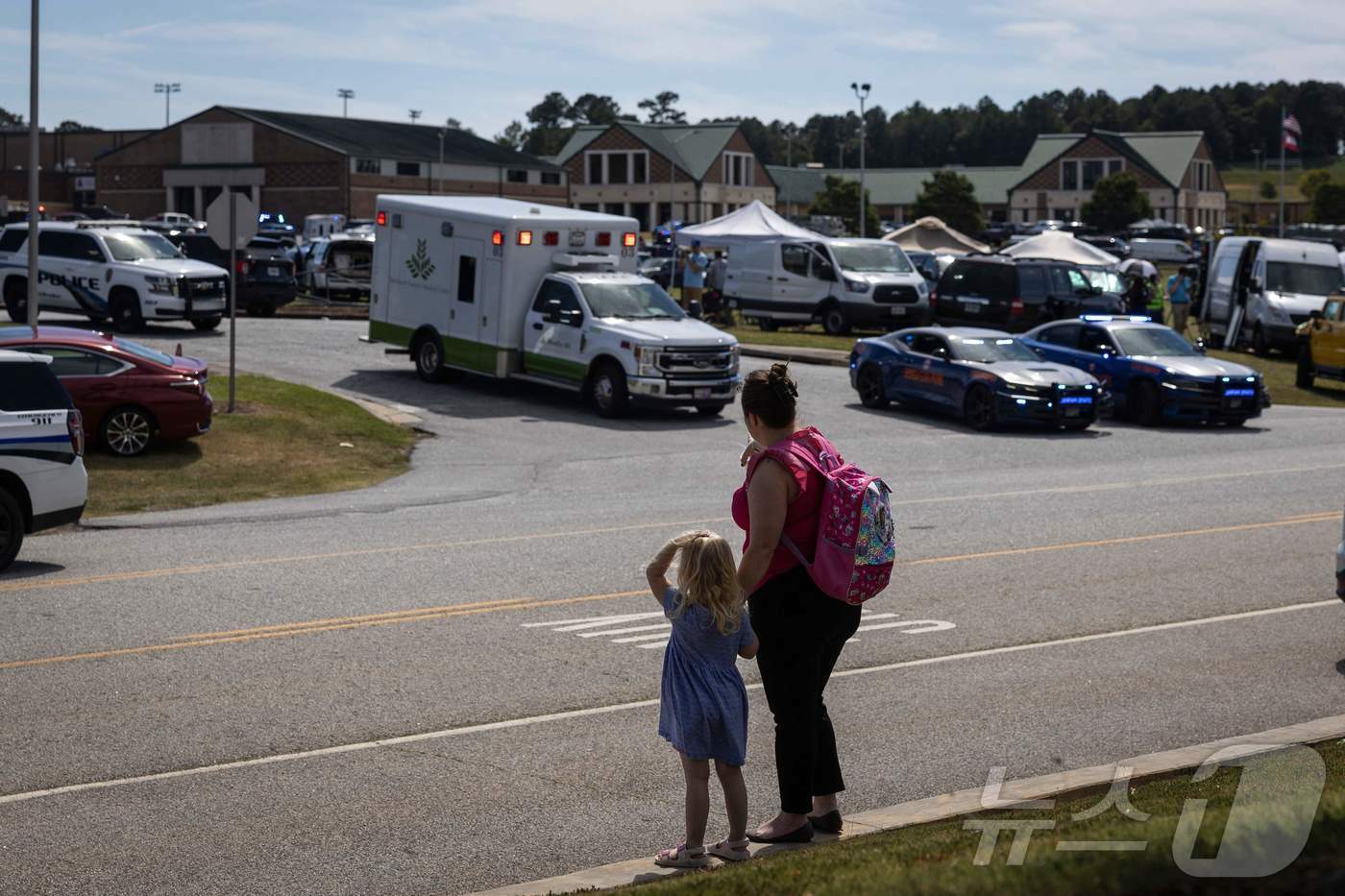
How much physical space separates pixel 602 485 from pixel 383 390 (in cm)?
930

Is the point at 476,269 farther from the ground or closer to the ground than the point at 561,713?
farther from the ground

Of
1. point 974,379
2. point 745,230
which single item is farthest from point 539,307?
point 745,230

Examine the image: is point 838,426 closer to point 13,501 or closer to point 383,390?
point 383,390

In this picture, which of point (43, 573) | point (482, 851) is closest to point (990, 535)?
point (43, 573)

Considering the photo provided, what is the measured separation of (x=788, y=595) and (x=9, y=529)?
8543 millimetres

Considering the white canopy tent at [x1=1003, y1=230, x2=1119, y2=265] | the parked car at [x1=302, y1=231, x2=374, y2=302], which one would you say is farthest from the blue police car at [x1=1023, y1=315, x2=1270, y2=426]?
the white canopy tent at [x1=1003, y1=230, x2=1119, y2=265]

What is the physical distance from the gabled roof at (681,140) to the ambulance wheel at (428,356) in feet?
266

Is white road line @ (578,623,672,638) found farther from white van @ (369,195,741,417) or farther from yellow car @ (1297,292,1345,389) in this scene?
yellow car @ (1297,292,1345,389)

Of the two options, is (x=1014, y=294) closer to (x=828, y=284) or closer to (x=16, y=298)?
(x=828, y=284)

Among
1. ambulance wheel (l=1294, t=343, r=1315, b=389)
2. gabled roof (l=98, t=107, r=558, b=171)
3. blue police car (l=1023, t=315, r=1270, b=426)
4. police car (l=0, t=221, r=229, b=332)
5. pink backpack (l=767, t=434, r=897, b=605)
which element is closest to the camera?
pink backpack (l=767, t=434, r=897, b=605)

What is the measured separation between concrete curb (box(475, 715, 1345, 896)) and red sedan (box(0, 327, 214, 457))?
14.4 metres

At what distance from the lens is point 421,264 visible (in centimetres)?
2814

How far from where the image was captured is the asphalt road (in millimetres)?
6922

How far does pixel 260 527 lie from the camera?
612 inches
